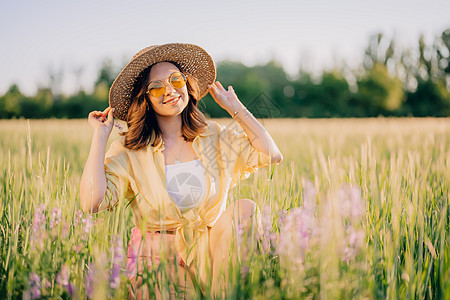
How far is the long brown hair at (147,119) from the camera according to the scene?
1.87 metres

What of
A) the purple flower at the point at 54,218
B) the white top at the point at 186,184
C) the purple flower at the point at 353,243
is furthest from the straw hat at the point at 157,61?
the purple flower at the point at 353,243

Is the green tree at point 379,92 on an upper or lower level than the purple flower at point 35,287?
upper

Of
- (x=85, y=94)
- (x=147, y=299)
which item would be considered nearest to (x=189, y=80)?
(x=147, y=299)

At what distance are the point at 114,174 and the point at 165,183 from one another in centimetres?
25

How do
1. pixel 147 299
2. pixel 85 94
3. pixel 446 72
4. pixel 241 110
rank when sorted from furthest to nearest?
pixel 446 72 → pixel 85 94 → pixel 241 110 → pixel 147 299

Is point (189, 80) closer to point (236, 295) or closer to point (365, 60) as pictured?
point (236, 295)

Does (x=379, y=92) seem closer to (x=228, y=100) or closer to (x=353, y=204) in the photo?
(x=228, y=100)

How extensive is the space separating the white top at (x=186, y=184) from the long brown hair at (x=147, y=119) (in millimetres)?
169

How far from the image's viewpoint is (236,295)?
1.28 metres

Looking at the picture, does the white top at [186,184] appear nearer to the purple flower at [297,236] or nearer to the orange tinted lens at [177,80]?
the orange tinted lens at [177,80]

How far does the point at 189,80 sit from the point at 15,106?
28.1 m

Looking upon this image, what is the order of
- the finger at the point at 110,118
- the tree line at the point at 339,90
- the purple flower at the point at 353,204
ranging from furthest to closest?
the tree line at the point at 339,90, the finger at the point at 110,118, the purple flower at the point at 353,204

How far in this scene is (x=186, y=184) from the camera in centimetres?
184

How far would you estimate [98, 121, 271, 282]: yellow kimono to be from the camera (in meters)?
1.74
